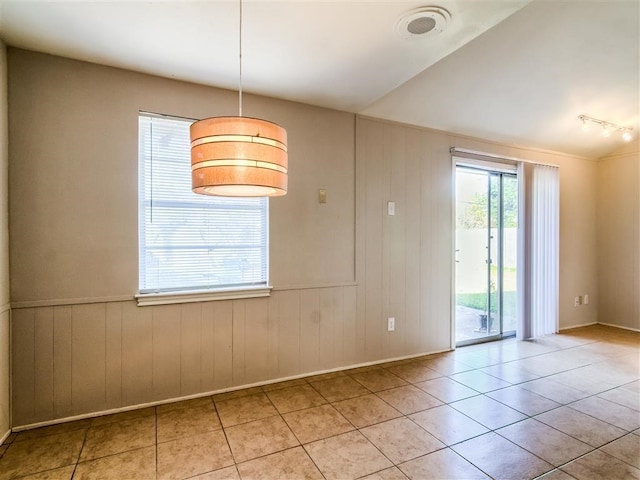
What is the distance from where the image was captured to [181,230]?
2666 mm

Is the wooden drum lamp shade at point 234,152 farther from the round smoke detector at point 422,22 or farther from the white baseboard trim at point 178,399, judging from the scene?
the white baseboard trim at point 178,399

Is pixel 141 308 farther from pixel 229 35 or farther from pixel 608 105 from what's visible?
pixel 608 105

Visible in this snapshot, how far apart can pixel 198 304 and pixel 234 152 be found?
170 cm

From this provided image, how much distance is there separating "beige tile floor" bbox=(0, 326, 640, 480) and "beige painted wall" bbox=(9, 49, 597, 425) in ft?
0.94

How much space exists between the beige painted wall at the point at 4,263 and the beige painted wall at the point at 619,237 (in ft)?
22.0

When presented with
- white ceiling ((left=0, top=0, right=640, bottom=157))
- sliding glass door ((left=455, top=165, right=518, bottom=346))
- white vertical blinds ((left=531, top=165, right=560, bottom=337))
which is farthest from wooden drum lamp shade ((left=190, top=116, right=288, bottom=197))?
white vertical blinds ((left=531, top=165, right=560, bottom=337))

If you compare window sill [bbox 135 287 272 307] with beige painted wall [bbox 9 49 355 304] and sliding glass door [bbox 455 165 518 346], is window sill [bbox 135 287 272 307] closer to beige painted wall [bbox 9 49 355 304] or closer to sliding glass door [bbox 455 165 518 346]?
beige painted wall [bbox 9 49 355 304]

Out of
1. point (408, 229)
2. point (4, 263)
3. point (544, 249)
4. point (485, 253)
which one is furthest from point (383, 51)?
point (544, 249)

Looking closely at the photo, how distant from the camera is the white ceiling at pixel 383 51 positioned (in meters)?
1.87

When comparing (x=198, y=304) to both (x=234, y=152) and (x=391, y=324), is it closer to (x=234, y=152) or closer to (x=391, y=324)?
(x=234, y=152)

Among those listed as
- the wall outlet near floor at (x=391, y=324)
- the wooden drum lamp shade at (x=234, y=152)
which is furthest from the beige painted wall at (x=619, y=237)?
the wooden drum lamp shade at (x=234, y=152)

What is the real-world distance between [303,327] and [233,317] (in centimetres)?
64

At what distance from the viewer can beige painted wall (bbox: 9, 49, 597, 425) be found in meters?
2.25

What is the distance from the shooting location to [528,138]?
418 centimetres
